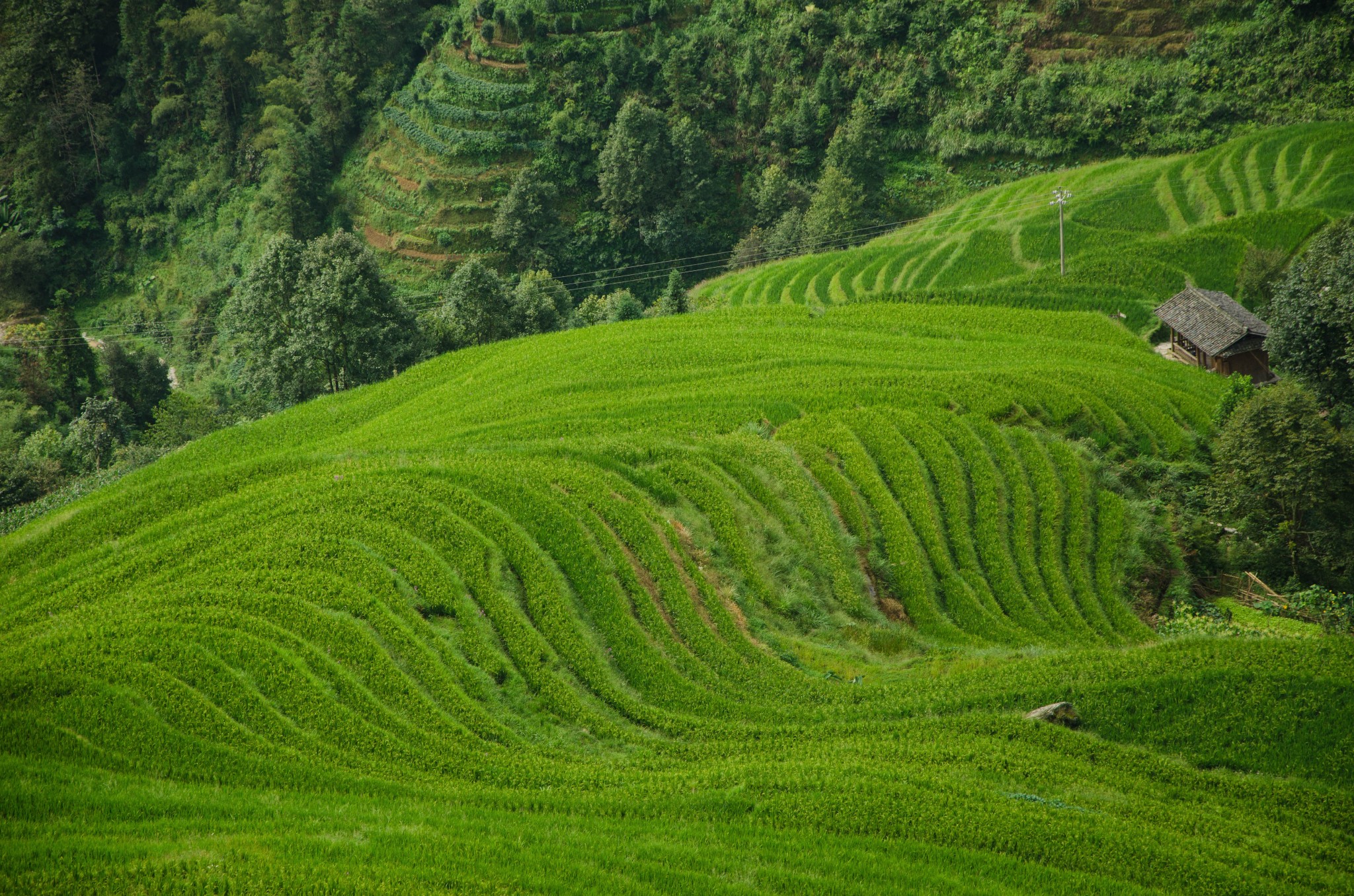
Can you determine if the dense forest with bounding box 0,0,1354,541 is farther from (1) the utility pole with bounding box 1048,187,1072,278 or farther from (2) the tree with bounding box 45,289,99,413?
(1) the utility pole with bounding box 1048,187,1072,278

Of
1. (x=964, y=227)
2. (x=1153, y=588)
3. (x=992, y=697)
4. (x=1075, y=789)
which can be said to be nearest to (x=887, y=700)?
(x=992, y=697)

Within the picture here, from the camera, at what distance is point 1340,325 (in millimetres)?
39594

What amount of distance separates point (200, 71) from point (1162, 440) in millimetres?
96448

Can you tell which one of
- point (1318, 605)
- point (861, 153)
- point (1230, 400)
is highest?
point (861, 153)

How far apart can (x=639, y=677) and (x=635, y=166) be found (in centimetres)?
6782

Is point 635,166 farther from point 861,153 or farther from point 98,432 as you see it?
point 98,432

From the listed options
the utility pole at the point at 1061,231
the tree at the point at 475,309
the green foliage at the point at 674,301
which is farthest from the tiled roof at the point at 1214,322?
the tree at the point at 475,309

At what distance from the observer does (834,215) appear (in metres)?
75.4

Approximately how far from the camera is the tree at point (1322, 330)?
1553 inches

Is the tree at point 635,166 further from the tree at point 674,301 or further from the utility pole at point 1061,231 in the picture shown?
the utility pole at point 1061,231

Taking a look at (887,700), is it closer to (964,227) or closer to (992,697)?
(992,697)

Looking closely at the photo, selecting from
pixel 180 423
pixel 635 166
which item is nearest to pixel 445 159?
pixel 635 166

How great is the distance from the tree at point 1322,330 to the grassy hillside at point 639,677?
49.6ft

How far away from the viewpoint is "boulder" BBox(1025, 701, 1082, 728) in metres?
18.1
